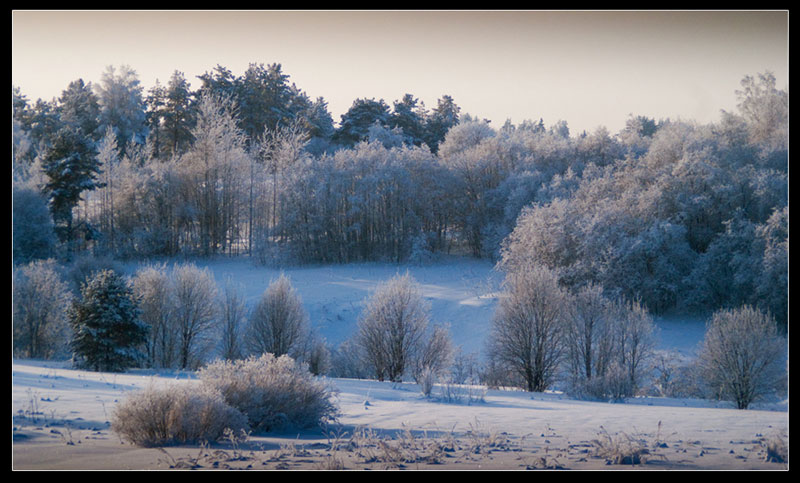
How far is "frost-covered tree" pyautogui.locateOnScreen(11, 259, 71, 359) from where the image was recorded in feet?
73.4

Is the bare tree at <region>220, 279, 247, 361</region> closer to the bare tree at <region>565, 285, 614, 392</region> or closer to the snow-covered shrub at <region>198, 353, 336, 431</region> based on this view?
the bare tree at <region>565, 285, 614, 392</region>

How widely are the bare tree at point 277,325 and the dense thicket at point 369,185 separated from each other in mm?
9534

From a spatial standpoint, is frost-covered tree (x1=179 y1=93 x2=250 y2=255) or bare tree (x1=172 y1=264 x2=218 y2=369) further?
frost-covered tree (x1=179 y1=93 x2=250 y2=255)

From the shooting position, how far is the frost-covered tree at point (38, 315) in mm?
22375

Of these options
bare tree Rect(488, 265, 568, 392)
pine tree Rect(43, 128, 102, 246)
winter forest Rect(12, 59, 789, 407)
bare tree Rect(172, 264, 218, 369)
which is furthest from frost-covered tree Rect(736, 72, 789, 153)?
pine tree Rect(43, 128, 102, 246)

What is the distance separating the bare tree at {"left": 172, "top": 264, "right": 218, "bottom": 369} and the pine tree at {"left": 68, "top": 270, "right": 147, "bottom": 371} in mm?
5042

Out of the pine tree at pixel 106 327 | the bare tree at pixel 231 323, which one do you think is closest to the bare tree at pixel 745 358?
the pine tree at pixel 106 327

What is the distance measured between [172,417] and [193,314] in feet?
58.7

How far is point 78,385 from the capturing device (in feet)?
41.8

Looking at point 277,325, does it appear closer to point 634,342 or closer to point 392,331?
point 392,331
